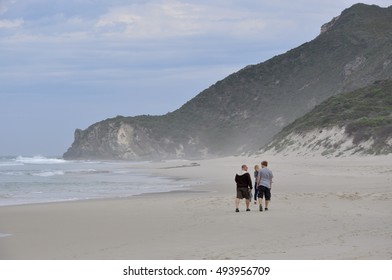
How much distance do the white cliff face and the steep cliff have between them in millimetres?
55835

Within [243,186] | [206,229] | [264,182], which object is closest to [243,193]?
[243,186]

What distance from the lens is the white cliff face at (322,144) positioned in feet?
140

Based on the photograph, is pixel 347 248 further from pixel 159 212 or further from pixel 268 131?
pixel 268 131

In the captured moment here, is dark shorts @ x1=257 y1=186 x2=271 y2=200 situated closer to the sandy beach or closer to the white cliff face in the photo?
the sandy beach

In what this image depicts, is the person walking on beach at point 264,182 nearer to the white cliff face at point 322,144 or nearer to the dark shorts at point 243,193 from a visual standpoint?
the dark shorts at point 243,193

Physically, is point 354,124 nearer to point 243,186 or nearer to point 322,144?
point 322,144

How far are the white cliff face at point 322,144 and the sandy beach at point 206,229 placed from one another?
71.9ft

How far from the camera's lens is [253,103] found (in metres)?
138

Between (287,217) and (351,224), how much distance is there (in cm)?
200

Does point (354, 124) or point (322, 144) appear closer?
point (354, 124)

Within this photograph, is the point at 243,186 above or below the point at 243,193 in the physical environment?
above

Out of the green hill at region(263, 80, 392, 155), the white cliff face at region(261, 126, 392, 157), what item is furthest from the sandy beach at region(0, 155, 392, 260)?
the white cliff face at region(261, 126, 392, 157)

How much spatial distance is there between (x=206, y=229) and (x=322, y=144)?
36.6m

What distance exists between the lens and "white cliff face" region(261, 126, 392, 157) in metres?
42.6
